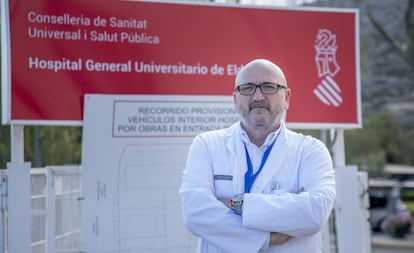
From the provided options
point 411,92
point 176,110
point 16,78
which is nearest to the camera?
point 16,78

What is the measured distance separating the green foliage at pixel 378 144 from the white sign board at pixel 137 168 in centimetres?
2236

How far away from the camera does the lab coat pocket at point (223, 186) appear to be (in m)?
3.50

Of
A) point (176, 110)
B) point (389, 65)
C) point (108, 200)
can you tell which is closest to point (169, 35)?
point (176, 110)

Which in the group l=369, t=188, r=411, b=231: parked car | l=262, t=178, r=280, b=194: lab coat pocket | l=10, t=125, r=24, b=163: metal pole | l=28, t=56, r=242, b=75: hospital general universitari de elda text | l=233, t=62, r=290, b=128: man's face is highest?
l=28, t=56, r=242, b=75: hospital general universitari de elda text

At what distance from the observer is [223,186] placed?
3508 mm

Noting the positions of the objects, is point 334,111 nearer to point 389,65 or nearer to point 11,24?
point 11,24

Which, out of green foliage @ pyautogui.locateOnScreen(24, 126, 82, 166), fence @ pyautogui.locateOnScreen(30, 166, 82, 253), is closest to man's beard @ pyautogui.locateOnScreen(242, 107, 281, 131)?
fence @ pyautogui.locateOnScreen(30, 166, 82, 253)

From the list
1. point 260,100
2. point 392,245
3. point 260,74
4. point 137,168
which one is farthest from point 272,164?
point 392,245

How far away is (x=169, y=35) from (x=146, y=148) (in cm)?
90

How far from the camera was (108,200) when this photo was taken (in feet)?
15.4

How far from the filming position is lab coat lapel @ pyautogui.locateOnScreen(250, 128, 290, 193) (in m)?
3.46

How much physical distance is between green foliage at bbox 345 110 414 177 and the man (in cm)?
2345

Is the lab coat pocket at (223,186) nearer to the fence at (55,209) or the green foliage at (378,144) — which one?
the fence at (55,209)

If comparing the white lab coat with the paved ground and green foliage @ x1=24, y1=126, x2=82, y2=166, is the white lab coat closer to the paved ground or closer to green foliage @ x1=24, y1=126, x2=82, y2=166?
green foliage @ x1=24, y1=126, x2=82, y2=166
